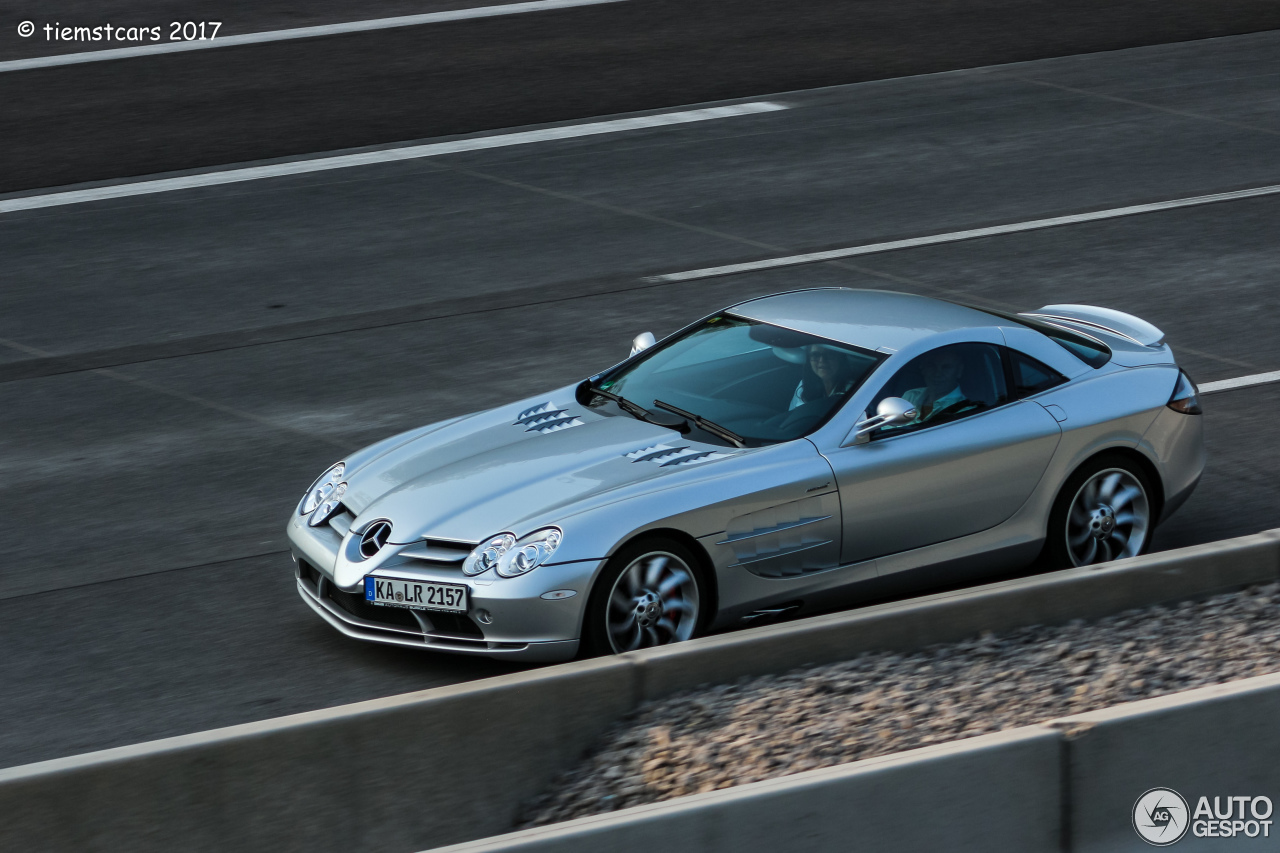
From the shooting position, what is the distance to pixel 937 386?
7543mm

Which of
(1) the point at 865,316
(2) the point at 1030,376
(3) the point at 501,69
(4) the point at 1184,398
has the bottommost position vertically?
(4) the point at 1184,398

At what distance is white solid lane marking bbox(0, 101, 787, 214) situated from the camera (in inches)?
622

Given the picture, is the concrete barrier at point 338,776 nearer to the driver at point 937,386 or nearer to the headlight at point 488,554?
the headlight at point 488,554

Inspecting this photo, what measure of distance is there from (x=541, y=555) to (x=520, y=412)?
1.50 m

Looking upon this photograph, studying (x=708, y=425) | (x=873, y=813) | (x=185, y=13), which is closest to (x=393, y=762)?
(x=873, y=813)

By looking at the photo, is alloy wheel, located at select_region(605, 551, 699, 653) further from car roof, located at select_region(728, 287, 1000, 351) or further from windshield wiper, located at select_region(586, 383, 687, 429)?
car roof, located at select_region(728, 287, 1000, 351)

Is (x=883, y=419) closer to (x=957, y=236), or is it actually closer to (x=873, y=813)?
(x=873, y=813)

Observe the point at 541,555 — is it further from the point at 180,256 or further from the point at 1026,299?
the point at 180,256

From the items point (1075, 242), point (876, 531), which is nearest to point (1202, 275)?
point (1075, 242)

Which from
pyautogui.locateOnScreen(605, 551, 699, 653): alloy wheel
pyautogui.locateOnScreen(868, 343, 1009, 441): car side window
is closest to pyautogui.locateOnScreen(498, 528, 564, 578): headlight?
pyautogui.locateOnScreen(605, 551, 699, 653): alloy wheel

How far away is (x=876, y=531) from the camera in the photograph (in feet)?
23.7

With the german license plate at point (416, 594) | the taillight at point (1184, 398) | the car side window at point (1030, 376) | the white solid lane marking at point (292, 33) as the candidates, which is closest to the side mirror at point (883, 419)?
the car side window at point (1030, 376)

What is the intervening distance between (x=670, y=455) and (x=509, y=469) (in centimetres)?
69

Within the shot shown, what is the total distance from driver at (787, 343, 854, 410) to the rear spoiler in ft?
5.20
